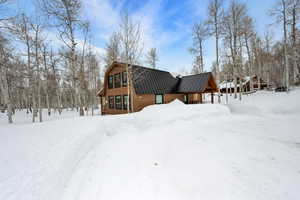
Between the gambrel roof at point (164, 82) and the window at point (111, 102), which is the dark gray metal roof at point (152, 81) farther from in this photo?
the window at point (111, 102)

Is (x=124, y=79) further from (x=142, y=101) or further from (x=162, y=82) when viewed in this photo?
(x=162, y=82)

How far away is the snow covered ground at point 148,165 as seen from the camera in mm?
2871

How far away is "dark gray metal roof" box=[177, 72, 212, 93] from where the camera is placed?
14.4 metres

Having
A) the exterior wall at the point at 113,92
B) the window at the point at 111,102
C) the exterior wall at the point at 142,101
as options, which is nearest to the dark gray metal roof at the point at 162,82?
the exterior wall at the point at 142,101

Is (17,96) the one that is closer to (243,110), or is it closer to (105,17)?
(105,17)

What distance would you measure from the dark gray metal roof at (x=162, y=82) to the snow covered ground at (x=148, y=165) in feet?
24.7

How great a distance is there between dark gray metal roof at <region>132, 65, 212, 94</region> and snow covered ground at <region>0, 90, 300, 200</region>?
7.53 metres

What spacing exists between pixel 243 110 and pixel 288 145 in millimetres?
8767

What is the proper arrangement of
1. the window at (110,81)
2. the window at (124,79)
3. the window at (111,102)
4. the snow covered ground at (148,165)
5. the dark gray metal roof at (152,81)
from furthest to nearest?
1. the window at (111,102)
2. the window at (110,81)
3. the window at (124,79)
4. the dark gray metal roof at (152,81)
5. the snow covered ground at (148,165)

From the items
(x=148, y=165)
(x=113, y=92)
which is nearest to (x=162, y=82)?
(x=113, y=92)

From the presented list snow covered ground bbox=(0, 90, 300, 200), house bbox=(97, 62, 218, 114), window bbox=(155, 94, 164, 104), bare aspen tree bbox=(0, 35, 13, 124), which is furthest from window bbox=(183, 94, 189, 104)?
bare aspen tree bbox=(0, 35, 13, 124)

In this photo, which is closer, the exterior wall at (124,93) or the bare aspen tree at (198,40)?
the exterior wall at (124,93)

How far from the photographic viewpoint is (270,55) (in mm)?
23297

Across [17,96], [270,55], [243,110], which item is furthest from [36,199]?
[17,96]
